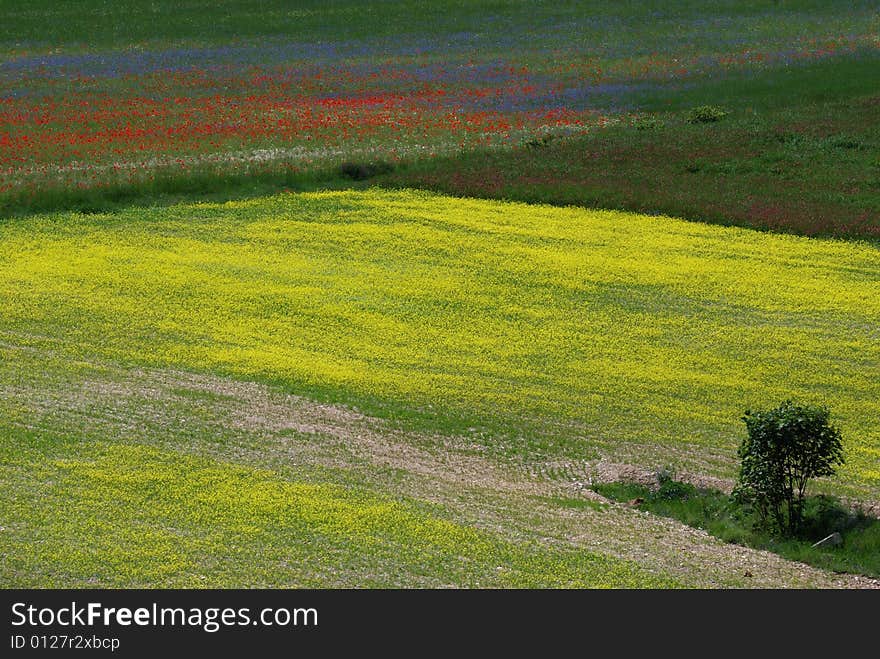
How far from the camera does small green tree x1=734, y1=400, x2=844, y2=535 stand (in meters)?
20.7

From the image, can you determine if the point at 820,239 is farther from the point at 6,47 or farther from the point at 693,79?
the point at 6,47

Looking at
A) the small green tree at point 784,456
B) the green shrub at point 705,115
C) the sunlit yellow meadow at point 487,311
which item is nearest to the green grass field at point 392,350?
the sunlit yellow meadow at point 487,311

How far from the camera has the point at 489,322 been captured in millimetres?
31562

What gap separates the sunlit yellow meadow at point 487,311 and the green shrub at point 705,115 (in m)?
13.6

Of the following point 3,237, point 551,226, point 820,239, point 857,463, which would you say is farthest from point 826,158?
point 3,237

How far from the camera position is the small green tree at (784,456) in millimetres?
20719

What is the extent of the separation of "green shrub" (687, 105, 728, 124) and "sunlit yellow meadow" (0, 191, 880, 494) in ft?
44.7

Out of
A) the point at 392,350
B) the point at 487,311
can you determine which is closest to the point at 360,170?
the point at 487,311

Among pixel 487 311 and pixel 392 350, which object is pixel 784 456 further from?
pixel 487 311

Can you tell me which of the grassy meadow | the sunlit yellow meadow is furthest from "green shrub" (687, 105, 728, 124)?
the sunlit yellow meadow

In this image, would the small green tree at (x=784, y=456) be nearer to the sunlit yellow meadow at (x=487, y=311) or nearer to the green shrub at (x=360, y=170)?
the sunlit yellow meadow at (x=487, y=311)

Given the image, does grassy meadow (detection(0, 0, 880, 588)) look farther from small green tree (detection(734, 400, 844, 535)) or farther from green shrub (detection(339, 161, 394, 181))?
small green tree (detection(734, 400, 844, 535))

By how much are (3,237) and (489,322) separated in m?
15.7

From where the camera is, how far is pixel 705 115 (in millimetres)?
53938
